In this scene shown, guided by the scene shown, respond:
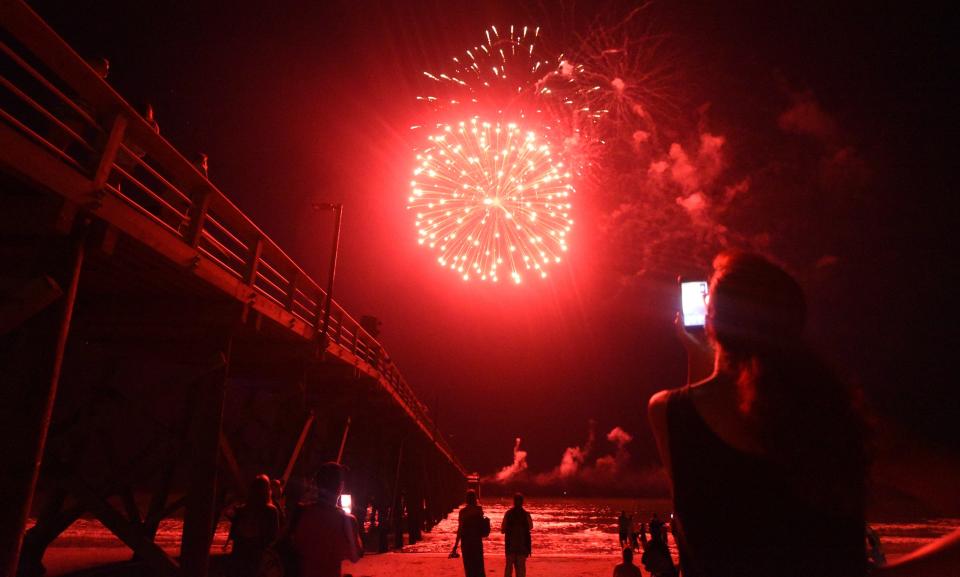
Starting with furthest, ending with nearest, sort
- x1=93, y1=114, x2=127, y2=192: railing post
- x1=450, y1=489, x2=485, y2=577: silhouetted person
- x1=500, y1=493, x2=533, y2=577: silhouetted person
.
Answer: x1=500, y1=493, x2=533, y2=577: silhouetted person
x1=450, y1=489, x2=485, y2=577: silhouetted person
x1=93, y1=114, x2=127, y2=192: railing post

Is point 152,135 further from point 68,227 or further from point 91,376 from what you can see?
point 91,376

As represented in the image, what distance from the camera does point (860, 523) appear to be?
1.15 meters

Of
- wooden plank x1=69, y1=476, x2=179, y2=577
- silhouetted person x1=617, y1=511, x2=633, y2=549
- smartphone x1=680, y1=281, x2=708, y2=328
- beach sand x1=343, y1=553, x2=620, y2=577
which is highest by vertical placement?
Answer: smartphone x1=680, y1=281, x2=708, y2=328

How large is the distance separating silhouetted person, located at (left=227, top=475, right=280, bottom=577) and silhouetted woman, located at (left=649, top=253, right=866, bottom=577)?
20.8 ft

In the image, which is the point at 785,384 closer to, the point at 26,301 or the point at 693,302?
the point at 693,302

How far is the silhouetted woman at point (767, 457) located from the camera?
3.73 ft

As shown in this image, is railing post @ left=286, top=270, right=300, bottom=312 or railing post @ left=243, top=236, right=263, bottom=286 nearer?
railing post @ left=243, top=236, right=263, bottom=286

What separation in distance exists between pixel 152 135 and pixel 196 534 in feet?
16.3

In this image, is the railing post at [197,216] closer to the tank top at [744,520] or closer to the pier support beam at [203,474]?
the pier support beam at [203,474]

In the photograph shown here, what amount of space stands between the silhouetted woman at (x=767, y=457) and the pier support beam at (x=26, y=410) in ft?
17.4

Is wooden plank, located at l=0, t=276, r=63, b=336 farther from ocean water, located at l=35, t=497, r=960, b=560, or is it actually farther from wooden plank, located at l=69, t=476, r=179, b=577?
ocean water, located at l=35, t=497, r=960, b=560

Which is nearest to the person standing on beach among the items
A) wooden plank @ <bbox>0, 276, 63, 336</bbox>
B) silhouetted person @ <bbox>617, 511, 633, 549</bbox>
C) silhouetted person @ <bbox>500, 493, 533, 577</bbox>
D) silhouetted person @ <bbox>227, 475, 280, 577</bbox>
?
silhouetted person @ <bbox>500, 493, 533, 577</bbox>

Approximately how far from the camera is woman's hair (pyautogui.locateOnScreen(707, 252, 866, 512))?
117 centimetres

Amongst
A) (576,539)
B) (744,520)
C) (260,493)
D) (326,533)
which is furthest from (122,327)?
(576,539)
